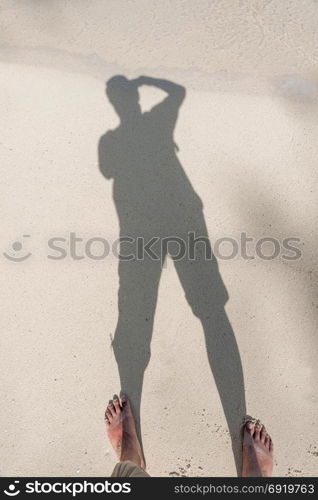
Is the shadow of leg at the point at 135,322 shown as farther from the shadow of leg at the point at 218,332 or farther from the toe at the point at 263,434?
the toe at the point at 263,434

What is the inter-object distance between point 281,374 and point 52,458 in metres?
2.01

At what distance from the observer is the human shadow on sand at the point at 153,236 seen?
3.52 meters

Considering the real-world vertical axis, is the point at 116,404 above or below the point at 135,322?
below

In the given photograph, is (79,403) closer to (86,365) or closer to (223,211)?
(86,365)

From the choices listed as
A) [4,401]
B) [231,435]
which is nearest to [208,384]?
[231,435]

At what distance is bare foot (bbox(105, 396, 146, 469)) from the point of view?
10.9 feet

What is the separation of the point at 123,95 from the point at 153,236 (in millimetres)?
1403

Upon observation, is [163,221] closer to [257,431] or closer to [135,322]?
[135,322]

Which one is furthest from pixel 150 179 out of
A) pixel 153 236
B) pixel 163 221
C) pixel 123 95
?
pixel 123 95

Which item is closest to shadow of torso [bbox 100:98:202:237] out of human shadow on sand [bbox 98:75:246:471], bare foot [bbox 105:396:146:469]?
human shadow on sand [bbox 98:75:246:471]

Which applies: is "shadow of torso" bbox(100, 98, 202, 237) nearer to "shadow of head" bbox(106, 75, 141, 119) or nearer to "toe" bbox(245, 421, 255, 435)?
"shadow of head" bbox(106, 75, 141, 119)

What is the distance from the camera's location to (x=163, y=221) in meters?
3.75

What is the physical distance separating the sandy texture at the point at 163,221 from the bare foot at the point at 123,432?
0.09 meters

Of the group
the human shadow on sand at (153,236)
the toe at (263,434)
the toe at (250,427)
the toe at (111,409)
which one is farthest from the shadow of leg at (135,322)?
the toe at (263,434)
